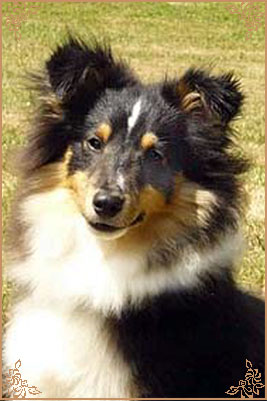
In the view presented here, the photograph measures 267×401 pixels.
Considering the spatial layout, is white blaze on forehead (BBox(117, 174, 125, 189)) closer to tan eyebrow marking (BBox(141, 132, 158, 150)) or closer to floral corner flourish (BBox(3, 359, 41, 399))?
tan eyebrow marking (BBox(141, 132, 158, 150))

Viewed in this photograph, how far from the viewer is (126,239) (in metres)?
3.35

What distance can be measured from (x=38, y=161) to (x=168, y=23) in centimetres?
1206

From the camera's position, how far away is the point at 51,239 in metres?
3.41

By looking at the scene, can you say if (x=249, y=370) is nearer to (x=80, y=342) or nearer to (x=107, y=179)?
(x=80, y=342)

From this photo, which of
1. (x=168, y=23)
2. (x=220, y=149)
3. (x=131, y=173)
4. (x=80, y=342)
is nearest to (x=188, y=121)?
(x=220, y=149)

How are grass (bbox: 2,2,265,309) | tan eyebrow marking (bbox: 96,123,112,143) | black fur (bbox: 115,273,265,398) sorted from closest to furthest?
black fur (bbox: 115,273,265,398), tan eyebrow marking (bbox: 96,123,112,143), grass (bbox: 2,2,265,309)

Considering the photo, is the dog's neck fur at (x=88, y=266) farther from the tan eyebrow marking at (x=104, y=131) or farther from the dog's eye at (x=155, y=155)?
the dog's eye at (x=155, y=155)

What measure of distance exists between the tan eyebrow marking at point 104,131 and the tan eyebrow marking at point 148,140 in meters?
0.15

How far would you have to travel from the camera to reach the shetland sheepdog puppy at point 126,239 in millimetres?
3273

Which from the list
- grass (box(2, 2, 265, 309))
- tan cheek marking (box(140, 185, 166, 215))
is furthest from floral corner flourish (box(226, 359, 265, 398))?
grass (box(2, 2, 265, 309))

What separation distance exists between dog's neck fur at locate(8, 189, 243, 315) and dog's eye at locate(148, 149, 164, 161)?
1.28 feet

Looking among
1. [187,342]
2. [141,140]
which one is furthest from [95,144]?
[187,342]

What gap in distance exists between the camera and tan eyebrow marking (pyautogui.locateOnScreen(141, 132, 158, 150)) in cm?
336

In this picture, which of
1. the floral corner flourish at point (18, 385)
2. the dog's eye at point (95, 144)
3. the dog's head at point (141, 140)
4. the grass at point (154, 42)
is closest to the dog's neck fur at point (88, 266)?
the dog's head at point (141, 140)
